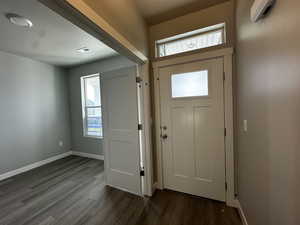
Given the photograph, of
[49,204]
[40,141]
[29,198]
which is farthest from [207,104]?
[40,141]

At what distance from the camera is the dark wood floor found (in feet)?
5.77

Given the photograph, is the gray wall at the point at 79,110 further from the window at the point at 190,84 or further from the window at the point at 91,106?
the window at the point at 190,84

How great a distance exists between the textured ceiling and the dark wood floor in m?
2.79

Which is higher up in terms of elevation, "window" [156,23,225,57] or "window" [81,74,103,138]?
"window" [156,23,225,57]

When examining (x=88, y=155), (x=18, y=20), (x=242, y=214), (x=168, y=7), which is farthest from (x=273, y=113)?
(x=88, y=155)

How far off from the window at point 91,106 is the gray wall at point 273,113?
3566mm

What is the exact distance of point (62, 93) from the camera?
419cm

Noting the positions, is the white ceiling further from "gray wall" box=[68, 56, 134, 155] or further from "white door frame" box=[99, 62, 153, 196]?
"white door frame" box=[99, 62, 153, 196]

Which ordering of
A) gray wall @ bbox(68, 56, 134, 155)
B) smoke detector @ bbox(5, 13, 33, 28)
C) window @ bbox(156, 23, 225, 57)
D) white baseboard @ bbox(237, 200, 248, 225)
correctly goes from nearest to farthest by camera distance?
white baseboard @ bbox(237, 200, 248, 225) → smoke detector @ bbox(5, 13, 33, 28) → window @ bbox(156, 23, 225, 57) → gray wall @ bbox(68, 56, 134, 155)

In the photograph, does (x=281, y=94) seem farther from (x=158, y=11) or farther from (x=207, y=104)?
(x=158, y=11)

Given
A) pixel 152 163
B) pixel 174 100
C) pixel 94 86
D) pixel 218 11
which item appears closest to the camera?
pixel 218 11

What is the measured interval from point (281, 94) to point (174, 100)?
4.70ft

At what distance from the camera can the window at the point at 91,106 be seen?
4.02 metres

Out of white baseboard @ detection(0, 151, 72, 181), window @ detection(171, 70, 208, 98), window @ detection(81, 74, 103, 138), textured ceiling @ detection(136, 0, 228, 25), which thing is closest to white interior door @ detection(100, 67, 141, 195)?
window @ detection(171, 70, 208, 98)
